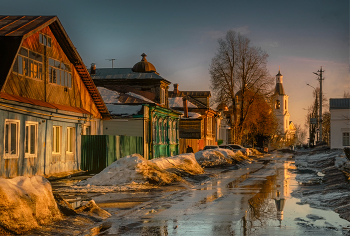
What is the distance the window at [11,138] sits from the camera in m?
18.0

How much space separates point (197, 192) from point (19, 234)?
343 inches

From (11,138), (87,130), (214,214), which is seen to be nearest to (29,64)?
(11,138)

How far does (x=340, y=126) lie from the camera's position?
6194cm

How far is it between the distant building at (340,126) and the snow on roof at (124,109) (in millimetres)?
35247

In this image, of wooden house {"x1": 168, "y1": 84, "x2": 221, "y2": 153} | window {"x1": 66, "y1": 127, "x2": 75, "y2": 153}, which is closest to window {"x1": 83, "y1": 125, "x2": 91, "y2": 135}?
window {"x1": 66, "y1": 127, "x2": 75, "y2": 153}

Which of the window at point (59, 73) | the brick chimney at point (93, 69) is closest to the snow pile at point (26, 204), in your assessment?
the window at point (59, 73)

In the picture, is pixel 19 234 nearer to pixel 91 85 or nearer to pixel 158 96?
pixel 91 85

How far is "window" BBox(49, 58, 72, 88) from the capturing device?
2294 cm

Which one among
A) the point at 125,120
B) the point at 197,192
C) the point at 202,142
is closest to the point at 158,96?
the point at 125,120

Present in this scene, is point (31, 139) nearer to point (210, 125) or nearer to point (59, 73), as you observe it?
point (59, 73)

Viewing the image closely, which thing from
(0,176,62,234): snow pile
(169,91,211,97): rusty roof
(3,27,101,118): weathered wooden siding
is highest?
(169,91,211,97): rusty roof

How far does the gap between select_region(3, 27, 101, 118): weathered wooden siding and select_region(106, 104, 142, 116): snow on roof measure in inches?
258

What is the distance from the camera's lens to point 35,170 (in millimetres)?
20109

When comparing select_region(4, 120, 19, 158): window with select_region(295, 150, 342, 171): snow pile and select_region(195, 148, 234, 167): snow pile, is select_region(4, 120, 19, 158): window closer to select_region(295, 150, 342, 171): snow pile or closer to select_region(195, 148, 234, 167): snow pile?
select_region(195, 148, 234, 167): snow pile
